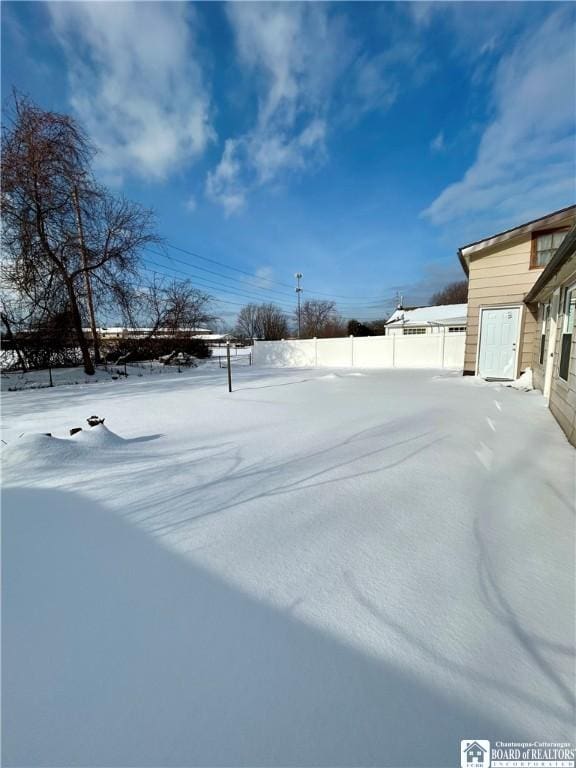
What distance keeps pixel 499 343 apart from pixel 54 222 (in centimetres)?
1357

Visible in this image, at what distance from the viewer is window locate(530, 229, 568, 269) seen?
7043 millimetres

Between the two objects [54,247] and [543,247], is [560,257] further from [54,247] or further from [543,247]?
[54,247]

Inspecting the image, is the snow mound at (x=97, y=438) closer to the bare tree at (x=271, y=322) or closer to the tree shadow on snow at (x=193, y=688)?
the tree shadow on snow at (x=193, y=688)

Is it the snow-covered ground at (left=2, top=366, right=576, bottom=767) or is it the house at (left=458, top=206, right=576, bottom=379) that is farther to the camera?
the house at (left=458, top=206, right=576, bottom=379)

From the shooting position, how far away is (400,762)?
892 millimetres

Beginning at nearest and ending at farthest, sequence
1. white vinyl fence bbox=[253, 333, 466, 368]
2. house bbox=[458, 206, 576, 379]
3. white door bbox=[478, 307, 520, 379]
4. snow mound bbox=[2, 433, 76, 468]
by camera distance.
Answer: snow mound bbox=[2, 433, 76, 468] → house bbox=[458, 206, 576, 379] → white door bbox=[478, 307, 520, 379] → white vinyl fence bbox=[253, 333, 466, 368]

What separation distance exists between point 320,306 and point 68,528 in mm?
35205

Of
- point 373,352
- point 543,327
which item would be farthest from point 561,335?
point 373,352

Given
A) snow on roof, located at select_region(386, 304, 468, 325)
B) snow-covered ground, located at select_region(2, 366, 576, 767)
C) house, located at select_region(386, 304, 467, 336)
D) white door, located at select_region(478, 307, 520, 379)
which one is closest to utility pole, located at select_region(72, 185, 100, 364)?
snow-covered ground, located at select_region(2, 366, 576, 767)

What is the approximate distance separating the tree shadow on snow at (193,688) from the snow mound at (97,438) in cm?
190

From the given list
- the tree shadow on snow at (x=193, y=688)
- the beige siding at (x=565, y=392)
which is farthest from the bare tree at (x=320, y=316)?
the tree shadow on snow at (x=193, y=688)

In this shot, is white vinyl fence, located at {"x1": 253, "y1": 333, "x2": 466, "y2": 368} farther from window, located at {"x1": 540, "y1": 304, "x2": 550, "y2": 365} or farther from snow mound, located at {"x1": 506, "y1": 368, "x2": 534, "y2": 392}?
window, located at {"x1": 540, "y1": 304, "x2": 550, "y2": 365}
